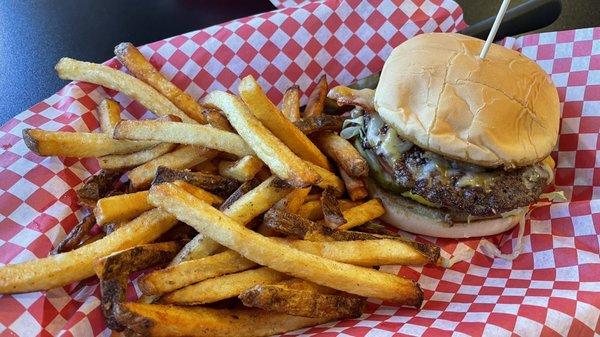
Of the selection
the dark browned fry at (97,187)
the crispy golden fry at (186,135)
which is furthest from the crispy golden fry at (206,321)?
the dark browned fry at (97,187)

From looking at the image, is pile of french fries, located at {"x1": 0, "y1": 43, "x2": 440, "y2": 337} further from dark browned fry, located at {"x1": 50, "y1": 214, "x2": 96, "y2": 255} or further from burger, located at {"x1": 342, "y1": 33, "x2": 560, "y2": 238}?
burger, located at {"x1": 342, "y1": 33, "x2": 560, "y2": 238}

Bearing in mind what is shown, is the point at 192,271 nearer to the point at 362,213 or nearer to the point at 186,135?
the point at 186,135

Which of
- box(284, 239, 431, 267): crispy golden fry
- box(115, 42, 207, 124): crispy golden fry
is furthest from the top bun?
box(115, 42, 207, 124): crispy golden fry

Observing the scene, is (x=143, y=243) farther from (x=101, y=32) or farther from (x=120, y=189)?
(x=101, y=32)

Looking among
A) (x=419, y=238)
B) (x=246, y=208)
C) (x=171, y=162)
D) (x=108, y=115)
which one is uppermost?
(x=108, y=115)

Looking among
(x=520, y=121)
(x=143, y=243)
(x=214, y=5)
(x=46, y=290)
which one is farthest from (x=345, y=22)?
(x=46, y=290)

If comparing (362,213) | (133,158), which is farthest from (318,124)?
(133,158)
